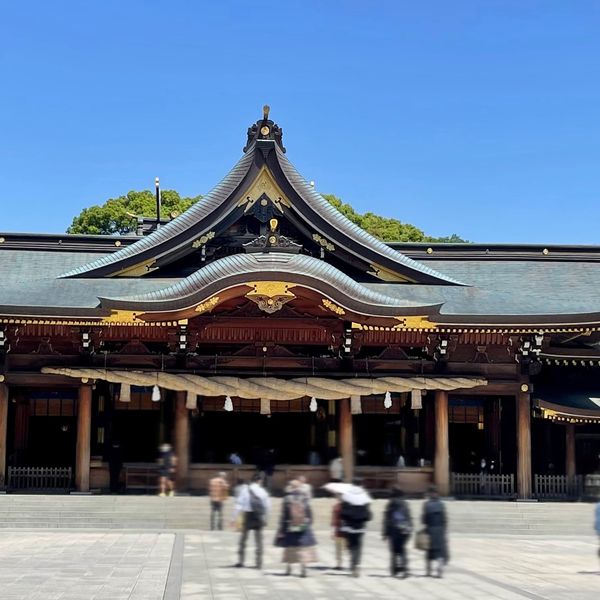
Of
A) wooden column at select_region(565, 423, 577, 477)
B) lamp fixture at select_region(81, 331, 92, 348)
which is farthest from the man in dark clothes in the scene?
wooden column at select_region(565, 423, 577, 477)

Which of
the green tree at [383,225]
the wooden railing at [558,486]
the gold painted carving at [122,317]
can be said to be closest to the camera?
the gold painted carving at [122,317]

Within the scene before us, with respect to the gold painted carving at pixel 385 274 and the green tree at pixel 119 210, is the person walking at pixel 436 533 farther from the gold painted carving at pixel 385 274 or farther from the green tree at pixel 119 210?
the green tree at pixel 119 210

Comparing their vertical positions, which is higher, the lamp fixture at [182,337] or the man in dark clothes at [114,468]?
the lamp fixture at [182,337]

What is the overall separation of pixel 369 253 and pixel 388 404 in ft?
13.3

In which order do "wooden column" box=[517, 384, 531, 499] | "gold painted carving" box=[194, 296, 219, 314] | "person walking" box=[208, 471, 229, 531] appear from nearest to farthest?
"person walking" box=[208, 471, 229, 531] < "gold painted carving" box=[194, 296, 219, 314] < "wooden column" box=[517, 384, 531, 499]

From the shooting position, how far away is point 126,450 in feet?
79.1

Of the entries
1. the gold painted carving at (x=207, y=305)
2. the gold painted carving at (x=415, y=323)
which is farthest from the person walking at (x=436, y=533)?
the gold painted carving at (x=207, y=305)

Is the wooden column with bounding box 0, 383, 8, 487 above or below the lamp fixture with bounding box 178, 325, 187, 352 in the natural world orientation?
below

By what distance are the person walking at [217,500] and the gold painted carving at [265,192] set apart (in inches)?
313

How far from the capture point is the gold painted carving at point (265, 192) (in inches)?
916

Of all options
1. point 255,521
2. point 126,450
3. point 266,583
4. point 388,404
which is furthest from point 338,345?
point 266,583

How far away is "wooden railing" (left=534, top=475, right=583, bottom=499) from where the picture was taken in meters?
23.1

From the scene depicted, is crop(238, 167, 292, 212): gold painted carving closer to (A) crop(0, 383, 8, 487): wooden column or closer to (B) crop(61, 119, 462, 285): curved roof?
(B) crop(61, 119, 462, 285): curved roof

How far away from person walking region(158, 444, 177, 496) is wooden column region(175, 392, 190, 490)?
13 cm
